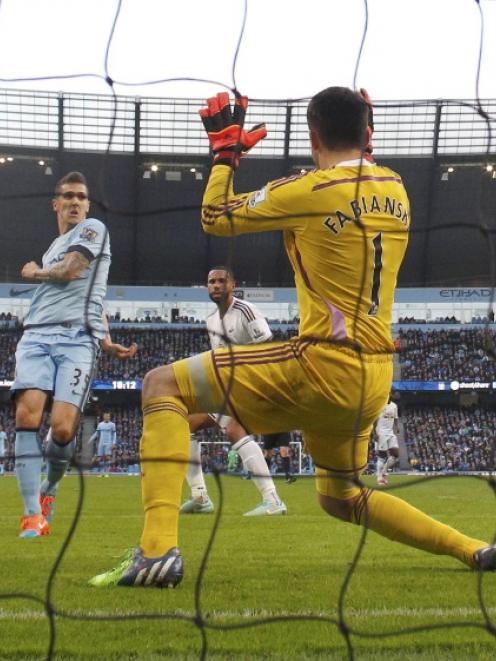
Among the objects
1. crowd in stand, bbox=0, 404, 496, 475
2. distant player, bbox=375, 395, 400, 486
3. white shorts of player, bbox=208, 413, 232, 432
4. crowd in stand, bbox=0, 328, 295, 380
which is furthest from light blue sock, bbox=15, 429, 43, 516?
crowd in stand, bbox=0, 328, 295, 380

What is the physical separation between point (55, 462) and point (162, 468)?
2.48 meters

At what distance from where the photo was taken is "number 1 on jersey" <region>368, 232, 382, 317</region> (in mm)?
3825

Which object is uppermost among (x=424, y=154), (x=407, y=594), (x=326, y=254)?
A: (x=424, y=154)

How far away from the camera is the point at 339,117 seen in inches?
148

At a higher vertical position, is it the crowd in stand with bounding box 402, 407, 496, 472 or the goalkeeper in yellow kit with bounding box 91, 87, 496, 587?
the goalkeeper in yellow kit with bounding box 91, 87, 496, 587

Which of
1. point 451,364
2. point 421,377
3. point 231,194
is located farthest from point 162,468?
point 451,364

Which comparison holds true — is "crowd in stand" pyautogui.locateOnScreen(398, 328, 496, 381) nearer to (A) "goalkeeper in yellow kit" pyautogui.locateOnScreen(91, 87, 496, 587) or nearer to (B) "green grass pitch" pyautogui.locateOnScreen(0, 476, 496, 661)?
A: (B) "green grass pitch" pyautogui.locateOnScreen(0, 476, 496, 661)

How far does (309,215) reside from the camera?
365 cm

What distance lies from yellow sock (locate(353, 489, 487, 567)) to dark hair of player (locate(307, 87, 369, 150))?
1.55 metres

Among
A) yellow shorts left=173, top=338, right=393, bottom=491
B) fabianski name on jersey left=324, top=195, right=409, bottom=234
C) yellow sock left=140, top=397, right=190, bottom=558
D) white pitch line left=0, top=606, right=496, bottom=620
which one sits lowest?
white pitch line left=0, top=606, right=496, bottom=620

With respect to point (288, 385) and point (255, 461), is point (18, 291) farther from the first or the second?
point (288, 385)

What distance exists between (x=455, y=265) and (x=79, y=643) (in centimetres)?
4169

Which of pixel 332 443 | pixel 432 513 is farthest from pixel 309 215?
pixel 432 513

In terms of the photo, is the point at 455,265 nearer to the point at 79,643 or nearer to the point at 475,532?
the point at 475,532
